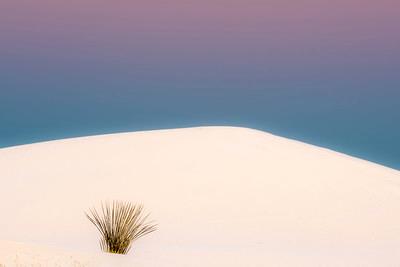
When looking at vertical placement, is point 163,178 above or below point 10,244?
above

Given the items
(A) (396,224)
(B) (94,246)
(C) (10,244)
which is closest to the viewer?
(C) (10,244)

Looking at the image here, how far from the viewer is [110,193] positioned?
680 inches

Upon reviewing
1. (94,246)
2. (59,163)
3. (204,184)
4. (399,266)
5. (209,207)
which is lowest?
(399,266)

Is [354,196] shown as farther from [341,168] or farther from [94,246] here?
[94,246]

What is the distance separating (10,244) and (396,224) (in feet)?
34.3

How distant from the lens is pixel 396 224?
1655 centimetres

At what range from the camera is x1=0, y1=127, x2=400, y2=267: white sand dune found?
13562 mm

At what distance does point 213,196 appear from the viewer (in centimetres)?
1745

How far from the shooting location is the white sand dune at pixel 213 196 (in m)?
13.6

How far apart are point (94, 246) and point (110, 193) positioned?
3755 millimetres

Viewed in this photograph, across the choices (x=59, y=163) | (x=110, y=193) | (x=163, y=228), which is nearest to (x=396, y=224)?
(x=163, y=228)

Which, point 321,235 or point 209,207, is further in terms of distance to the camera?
point 209,207

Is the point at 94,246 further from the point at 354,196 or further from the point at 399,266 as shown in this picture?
the point at 354,196

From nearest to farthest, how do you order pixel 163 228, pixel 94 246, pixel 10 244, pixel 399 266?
pixel 10 244 < pixel 399 266 < pixel 94 246 < pixel 163 228
